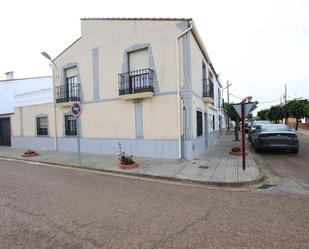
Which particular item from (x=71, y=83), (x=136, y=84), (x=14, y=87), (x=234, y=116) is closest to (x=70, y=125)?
(x=71, y=83)

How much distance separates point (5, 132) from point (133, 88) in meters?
14.2

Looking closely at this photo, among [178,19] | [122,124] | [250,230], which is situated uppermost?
[178,19]

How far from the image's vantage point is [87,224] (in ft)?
13.0

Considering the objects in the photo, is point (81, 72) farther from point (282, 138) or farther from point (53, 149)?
point (282, 138)

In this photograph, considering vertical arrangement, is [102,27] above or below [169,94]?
above

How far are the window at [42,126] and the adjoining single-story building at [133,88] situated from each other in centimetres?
85

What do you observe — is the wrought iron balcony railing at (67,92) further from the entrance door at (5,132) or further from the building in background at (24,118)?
the entrance door at (5,132)

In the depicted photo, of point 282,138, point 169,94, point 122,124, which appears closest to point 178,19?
point 169,94

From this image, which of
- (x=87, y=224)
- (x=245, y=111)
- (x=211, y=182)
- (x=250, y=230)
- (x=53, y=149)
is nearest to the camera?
(x=250, y=230)

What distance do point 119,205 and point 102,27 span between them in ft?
33.9

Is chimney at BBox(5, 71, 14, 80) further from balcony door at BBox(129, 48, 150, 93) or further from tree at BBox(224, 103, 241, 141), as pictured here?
tree at BBox(224, 103, 241, 141)

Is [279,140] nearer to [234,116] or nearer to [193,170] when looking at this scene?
[193,170]

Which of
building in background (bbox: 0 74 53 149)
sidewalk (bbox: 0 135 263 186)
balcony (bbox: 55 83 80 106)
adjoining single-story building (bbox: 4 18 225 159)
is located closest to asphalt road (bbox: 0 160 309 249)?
sidewalk (bbox: 0 135 263 186)

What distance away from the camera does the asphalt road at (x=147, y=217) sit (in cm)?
335
